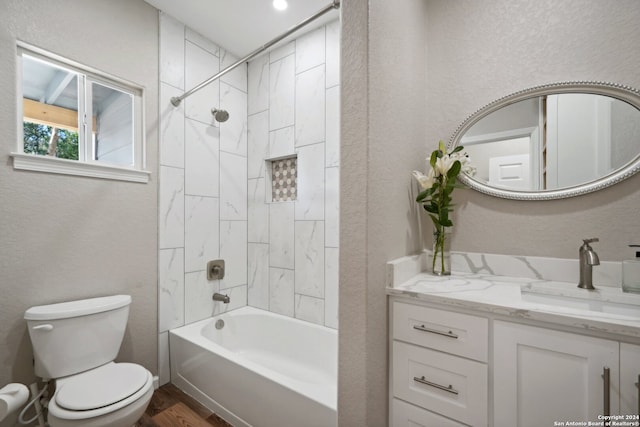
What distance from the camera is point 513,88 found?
151 centimetres

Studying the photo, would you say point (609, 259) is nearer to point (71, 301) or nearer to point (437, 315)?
point (437, 315)

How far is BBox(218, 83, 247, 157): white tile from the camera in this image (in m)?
2.53

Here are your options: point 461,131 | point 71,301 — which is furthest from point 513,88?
point 71,301

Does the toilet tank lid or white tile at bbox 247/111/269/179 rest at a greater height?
white tile at bbox 247/111/269/179

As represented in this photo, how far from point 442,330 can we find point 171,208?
2.02 m

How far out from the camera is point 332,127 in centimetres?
217

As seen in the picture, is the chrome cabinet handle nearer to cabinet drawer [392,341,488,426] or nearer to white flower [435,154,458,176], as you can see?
cabinet drawer [392,341,488,426]

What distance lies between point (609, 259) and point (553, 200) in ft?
1.14

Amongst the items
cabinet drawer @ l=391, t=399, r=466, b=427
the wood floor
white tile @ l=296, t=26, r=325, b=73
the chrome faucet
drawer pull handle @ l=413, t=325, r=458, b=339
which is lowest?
the wood floor

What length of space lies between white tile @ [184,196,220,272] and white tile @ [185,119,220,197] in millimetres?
86

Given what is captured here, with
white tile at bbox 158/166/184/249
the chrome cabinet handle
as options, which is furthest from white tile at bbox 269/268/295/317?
the chrome cabinet handle

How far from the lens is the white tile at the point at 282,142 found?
2.41 m

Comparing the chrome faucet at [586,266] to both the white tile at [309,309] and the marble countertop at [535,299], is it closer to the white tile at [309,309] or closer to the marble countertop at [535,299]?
the marble countertop at [535,299]

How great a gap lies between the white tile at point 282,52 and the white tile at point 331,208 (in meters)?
1.15
